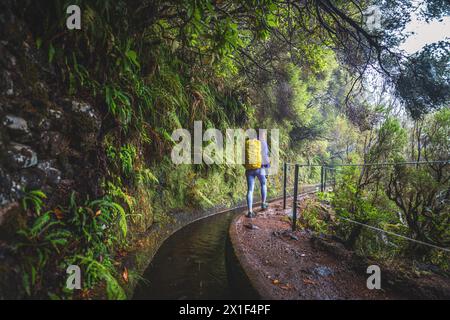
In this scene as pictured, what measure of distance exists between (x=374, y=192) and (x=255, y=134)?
19.9 ft

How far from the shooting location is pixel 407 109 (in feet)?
12.2

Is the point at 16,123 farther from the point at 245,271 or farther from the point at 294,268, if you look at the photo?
the point at 294,268

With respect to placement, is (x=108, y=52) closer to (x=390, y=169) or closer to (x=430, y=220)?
(x=390, y=169)

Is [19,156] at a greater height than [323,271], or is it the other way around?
[19,156]

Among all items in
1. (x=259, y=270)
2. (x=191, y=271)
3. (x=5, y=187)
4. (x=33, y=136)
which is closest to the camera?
(x=5, y=187)

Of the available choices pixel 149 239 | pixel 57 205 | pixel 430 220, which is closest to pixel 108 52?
pixel 57 205

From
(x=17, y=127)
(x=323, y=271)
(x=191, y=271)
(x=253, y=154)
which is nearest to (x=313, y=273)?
(x=323, y=271)

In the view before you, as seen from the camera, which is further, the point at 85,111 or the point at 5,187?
the point at 85,111

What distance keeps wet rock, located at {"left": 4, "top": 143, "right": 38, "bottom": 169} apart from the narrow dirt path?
2.37 meters

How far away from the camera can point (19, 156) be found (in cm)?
201

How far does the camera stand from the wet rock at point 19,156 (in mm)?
1931

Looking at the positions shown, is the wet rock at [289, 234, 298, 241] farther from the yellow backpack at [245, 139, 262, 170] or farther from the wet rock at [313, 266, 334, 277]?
the yellow backpack at [245, 139, 262, 170]

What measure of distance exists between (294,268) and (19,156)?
3049 mm

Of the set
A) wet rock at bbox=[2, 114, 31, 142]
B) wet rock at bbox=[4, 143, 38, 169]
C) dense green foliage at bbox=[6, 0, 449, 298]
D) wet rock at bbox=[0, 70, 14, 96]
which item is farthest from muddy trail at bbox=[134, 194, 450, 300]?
wet rock at bbox=[0, 70, 14, 96]
